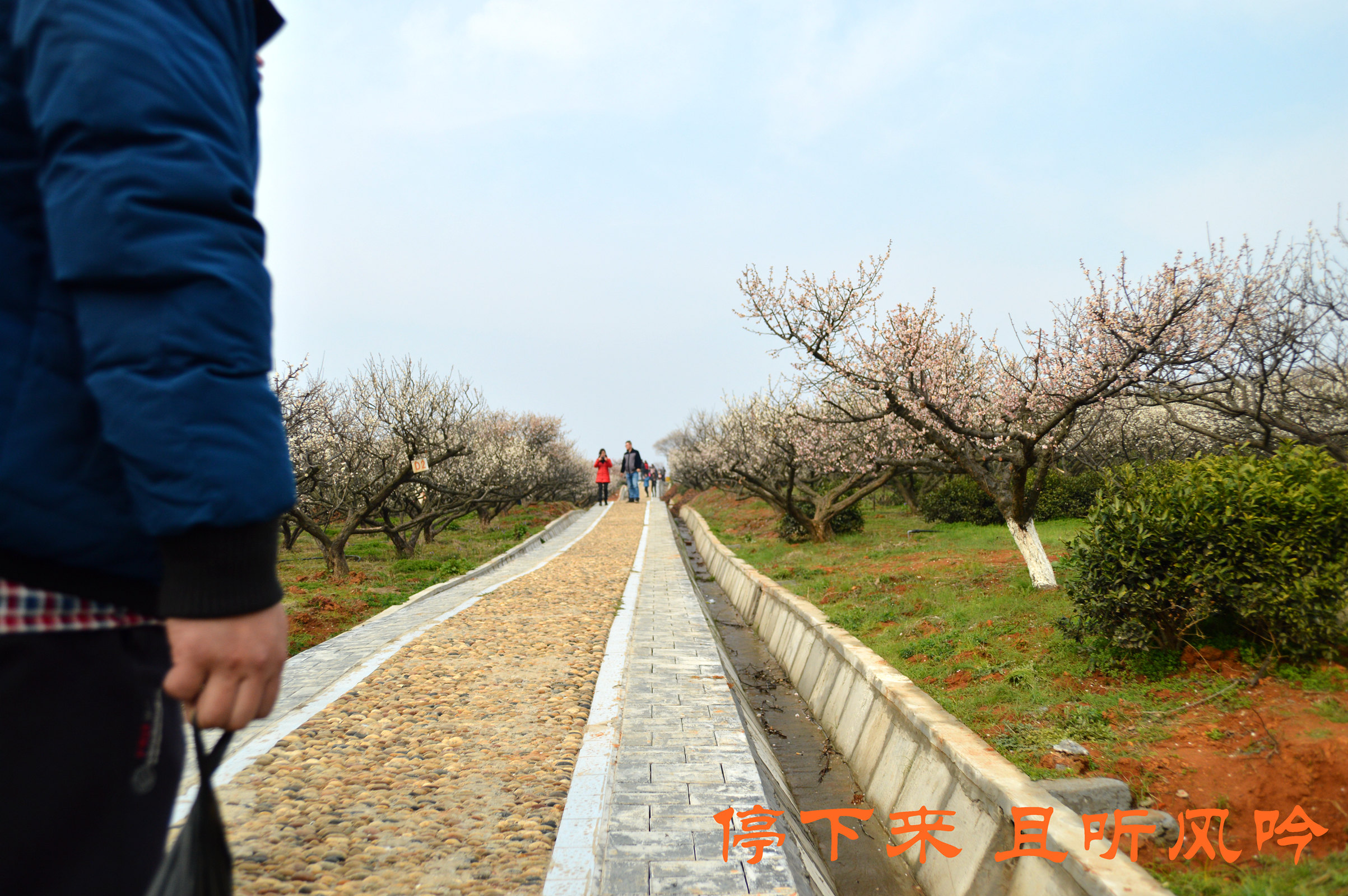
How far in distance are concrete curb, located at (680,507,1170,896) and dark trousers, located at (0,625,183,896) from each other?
295 centimetres

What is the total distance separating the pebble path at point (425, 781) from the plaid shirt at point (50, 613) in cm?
224

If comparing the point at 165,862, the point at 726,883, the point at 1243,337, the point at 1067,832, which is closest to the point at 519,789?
the point at 726,883

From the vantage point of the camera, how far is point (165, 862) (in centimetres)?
123

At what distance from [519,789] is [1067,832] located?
2523 millimetres

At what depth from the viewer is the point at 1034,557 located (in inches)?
352

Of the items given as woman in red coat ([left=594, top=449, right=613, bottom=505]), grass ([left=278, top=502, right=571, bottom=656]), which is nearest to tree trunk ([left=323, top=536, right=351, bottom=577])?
grass ([left=278, top=502, right=571, bottom=656])

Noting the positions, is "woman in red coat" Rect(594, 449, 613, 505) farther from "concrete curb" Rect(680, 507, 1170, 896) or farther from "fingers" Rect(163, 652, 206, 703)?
"fingers" Rect(163, 652, 206, 703)

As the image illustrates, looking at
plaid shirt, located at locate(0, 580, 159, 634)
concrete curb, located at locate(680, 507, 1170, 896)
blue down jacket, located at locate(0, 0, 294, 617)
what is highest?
blue down jacket, located at locate(0, 0, 294, 617)

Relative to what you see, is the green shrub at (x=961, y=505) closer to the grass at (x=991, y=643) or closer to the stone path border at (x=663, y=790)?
the grass at (x=991, y=643)

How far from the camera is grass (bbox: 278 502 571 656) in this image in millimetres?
9383

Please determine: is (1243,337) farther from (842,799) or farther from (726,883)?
(726,883)

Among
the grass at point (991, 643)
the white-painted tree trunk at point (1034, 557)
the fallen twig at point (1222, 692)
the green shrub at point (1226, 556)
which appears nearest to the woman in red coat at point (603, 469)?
the grass at point (991, 643)

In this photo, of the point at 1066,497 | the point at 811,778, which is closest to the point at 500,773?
the point at 811,778

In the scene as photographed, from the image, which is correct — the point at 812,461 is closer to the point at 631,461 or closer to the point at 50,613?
the point at 50,613
